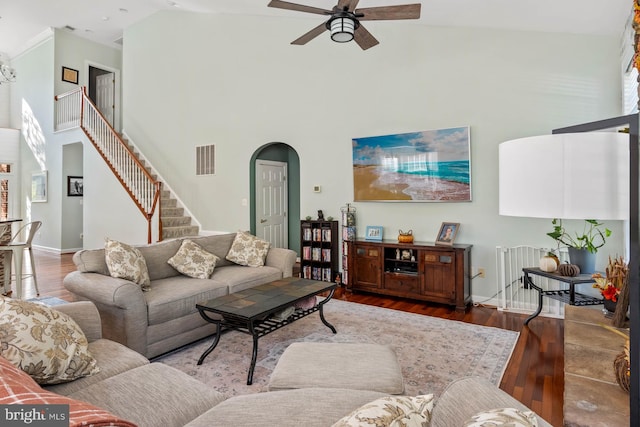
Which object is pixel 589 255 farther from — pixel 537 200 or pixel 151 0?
pixel 151 0

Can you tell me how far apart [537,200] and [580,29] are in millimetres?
3451

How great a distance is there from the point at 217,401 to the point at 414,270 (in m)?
3.58

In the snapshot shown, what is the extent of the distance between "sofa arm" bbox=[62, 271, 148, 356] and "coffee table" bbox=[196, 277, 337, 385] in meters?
0.47

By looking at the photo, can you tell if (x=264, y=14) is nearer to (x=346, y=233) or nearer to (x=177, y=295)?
(x=346, y=233)

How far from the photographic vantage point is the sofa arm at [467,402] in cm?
112

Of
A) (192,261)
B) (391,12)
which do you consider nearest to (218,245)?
(192,261)

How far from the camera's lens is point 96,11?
7.61 m

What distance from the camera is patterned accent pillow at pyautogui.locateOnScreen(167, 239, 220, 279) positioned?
372cm

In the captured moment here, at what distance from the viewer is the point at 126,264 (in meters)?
3.17

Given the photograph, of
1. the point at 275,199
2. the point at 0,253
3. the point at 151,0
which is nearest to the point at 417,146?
the point at 275,199

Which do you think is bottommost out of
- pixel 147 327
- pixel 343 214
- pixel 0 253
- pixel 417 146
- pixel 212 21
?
pixel 147 327

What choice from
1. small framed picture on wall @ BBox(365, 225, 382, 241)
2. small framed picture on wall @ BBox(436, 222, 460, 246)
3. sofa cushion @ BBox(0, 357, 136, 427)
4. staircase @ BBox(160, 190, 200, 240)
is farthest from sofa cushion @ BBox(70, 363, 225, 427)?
staircase @ BBox(160, 190, 200, 240)

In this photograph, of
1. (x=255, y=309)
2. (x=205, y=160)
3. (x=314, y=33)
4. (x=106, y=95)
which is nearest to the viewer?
(x=255, y=309)

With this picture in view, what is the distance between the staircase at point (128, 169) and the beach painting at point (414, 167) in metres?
3.54
